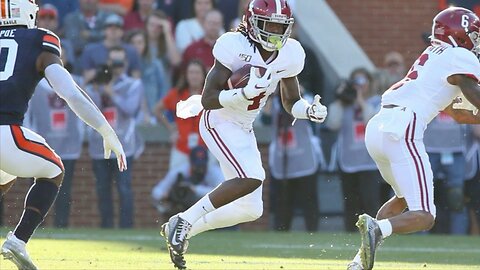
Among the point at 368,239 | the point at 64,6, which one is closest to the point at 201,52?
the point at 64,6

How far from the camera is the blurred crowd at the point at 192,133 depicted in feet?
40.5

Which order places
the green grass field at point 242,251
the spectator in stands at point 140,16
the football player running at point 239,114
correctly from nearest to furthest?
the football player running at point 239,114
the green grass field at point 242,251
the spectator in stands at point 140,16

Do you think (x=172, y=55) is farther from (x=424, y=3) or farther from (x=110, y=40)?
(x=424, y=3)

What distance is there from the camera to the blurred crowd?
12.4m

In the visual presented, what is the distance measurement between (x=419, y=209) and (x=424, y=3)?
842 centimetres

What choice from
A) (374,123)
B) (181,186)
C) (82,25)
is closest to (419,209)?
(374,123)

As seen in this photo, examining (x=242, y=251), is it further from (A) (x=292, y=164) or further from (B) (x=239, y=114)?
(A) (x=292, y=164)

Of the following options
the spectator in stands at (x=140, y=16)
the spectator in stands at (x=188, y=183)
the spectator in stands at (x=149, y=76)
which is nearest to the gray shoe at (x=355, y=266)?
the spectator in stands at (x=188, y=183)

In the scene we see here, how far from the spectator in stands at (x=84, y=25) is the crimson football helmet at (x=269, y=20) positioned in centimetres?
565

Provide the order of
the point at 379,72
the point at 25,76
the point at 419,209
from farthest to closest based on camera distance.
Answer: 1. the point at 379,72
2. the point at 419,209
3. the point at 25,76

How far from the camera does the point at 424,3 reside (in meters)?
15.1

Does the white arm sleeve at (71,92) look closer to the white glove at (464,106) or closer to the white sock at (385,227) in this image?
the white sock at (385,227)

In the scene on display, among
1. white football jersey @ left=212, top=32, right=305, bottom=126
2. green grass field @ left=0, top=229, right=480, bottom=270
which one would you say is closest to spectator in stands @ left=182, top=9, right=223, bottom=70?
green grass field @ left=0, top=229, right=480, bottom=270

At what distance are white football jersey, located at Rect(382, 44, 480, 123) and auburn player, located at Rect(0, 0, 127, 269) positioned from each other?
1.89 m
